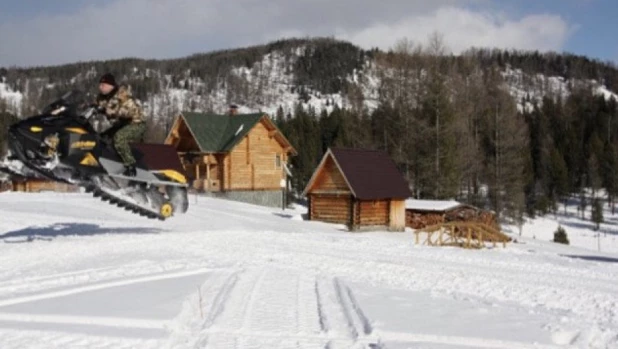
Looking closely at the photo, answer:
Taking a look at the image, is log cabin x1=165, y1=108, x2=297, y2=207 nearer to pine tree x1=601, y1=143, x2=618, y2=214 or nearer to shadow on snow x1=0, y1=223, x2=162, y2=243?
shadow on snow x1=0, y1=223, x2=162, y2=243

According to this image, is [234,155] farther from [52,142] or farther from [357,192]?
[52,142]

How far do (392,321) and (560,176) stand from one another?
74728 millimetres

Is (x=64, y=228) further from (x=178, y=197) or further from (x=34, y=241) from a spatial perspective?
(x=178, y=197)

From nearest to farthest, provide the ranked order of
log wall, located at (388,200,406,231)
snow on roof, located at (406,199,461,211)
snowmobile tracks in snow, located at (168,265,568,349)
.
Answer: snowmobile tracks in snow, located at (168,265,568,349) < log wall, located at (388,200,406,231) < snow on roof, located at (406,199,461,211)

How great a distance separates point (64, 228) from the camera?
17.8 m

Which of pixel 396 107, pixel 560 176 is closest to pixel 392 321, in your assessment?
pixel 396 107

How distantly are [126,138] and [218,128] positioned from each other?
1292 inches

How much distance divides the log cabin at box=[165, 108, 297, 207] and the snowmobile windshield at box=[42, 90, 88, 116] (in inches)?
1190

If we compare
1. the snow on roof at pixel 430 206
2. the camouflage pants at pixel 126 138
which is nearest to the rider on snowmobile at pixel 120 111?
the camouflage pants at pixel 126 138

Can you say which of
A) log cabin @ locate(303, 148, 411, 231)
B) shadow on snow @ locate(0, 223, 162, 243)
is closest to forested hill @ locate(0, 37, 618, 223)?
shadow on snow @ locate(0, 223, 162, 243)

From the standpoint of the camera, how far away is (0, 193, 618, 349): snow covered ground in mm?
6398

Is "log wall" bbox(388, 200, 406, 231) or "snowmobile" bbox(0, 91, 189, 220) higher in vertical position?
"snowmobile" bbox(0, 91, 189, 220)

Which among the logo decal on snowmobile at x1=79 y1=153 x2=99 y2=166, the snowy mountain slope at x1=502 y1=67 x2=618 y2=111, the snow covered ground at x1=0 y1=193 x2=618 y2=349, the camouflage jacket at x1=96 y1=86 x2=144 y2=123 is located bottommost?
the snow covered ground at x1=0 y1=193 x2=618 y2=349

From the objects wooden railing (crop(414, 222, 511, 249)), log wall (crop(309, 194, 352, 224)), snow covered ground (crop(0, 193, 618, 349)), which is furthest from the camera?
log wall (crop(309, 194, 352, 224))
